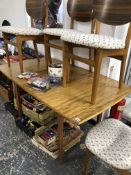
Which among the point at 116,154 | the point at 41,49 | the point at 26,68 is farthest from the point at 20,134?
the point at 41,49

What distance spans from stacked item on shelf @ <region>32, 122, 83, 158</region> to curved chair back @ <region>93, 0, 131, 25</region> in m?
0.92

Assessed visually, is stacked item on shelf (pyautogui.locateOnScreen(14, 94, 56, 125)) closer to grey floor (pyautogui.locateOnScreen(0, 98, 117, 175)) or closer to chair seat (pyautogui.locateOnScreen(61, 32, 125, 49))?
grey floor (pyautogui.locateOnScreen(0, 98, 117, 175))

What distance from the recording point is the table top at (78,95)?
42.8 inches

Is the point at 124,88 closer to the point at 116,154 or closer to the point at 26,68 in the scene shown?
the point at 116,154

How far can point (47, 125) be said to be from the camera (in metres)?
1.51

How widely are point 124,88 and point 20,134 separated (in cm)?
101

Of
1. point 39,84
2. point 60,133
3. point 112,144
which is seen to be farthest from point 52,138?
point 112,144

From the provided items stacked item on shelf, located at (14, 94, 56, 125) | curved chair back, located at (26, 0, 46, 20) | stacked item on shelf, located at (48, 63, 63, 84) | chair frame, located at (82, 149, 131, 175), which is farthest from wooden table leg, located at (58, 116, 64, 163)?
curved chair back, located at (26, 0, 46, 20)

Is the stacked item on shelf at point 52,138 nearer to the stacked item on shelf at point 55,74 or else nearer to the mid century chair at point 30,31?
the stacked item on shelf at point 55,74

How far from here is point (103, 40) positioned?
39.3 inches

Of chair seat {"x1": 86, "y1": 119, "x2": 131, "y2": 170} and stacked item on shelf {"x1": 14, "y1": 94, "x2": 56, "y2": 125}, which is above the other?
chair seat {"x1": 86, "y1": 119, "x2": 131, "y2": 170}

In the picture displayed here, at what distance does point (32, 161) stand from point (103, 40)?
102 centimetres

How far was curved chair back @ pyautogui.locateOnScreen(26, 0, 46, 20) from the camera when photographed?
70.7 inches

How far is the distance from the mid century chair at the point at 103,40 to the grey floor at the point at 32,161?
0.53m
